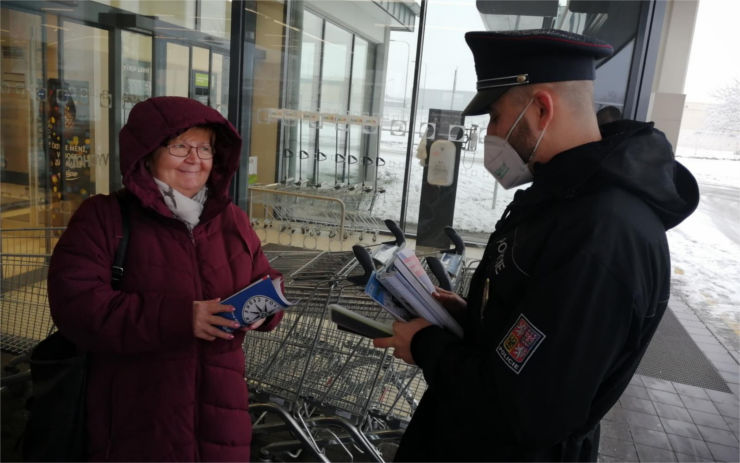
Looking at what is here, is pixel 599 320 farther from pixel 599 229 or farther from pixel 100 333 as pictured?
pixel 100 333

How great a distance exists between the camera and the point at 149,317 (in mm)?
1604

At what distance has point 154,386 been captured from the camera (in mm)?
1662

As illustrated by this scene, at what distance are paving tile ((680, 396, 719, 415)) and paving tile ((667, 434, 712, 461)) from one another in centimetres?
42

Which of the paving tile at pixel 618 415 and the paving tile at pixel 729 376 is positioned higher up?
the paving tile at pixel 729 376

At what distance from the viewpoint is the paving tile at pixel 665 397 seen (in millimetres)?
4059

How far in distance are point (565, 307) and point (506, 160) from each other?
46cm

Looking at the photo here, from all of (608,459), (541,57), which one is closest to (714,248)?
(608,459)

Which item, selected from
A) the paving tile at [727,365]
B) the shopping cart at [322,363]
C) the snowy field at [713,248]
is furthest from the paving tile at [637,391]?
the shopping cart at [322,363]

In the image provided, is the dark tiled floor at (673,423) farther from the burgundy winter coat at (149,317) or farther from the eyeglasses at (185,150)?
the eyeglasses at (185,150)

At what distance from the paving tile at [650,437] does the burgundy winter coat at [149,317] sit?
2.82m

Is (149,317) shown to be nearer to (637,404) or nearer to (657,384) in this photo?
(637,404)

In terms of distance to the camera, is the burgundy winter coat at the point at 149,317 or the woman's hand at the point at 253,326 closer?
the burgundy winter coat at the point at 149,317

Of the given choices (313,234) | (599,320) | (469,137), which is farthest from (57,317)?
(313,234)

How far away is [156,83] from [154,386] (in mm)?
5266
